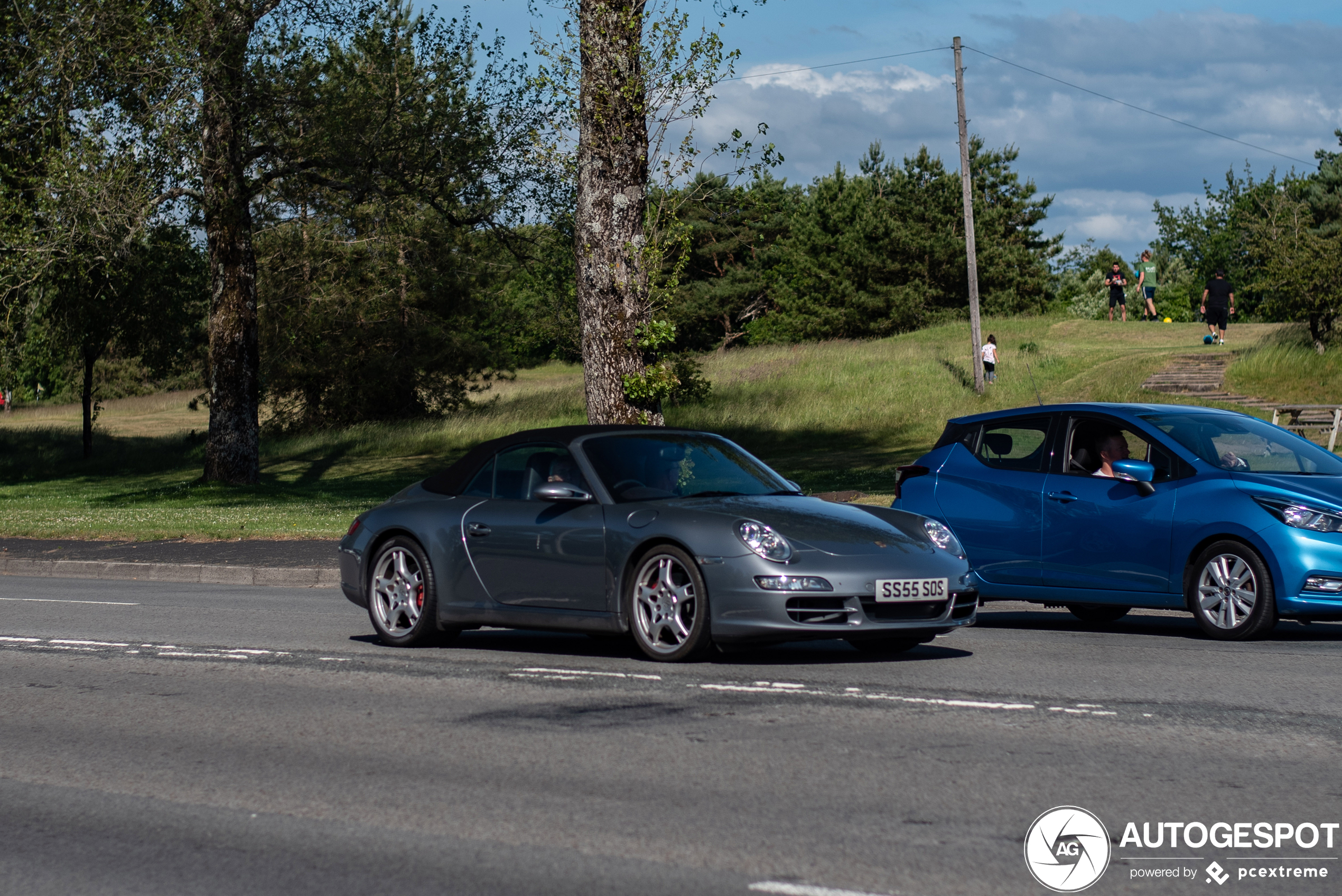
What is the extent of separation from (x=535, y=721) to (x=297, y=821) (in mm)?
1832

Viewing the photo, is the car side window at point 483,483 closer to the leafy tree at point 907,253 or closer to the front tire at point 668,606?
the front tire at point 668,606

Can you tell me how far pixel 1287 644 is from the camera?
30.2 ft

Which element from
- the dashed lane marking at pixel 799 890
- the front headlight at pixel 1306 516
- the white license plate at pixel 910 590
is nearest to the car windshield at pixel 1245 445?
the front headlight at pixel 1306 516

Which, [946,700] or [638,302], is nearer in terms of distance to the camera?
[946,700]

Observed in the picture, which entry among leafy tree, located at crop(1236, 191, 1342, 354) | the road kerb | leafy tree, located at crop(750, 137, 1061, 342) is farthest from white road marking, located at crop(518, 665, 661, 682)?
leafy tree, located at crop(750, 137, 1061, 342)

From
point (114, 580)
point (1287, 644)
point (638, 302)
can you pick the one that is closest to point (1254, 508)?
point (1287, 644)

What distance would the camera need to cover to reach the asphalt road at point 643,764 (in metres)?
4.37

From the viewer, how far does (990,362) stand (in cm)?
4350

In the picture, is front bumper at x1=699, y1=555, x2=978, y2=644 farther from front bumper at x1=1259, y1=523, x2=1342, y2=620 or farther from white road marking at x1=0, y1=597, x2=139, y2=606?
white road marking at x1=0, y1=597, x2=139, y2=606

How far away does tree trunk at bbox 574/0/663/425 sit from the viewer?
16.9 m

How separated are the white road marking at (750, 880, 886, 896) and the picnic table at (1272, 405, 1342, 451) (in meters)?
26.9

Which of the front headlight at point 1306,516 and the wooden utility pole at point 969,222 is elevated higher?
the wooden utility pole at point 969,222

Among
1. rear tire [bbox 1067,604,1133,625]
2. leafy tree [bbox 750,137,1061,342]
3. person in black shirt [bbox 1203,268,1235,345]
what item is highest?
leafy tree [bbox 750,137,1061,342]

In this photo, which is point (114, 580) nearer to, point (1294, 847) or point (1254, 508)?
point (1254, 508)
